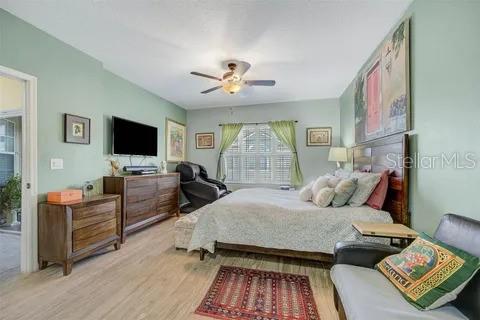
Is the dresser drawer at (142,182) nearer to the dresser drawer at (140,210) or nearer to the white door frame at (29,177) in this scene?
the dresser drawer at (140,210)

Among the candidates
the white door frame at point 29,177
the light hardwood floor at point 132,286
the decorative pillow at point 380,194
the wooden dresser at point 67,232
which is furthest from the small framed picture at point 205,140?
the decorative pillow at point 380,194

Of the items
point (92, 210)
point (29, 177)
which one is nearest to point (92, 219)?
point (92, 210)

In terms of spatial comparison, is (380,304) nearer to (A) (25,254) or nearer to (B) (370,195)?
(B) (370,195)

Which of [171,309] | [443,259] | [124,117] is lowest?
[171,309]

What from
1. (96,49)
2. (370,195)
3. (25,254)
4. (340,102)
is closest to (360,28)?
(370,195)

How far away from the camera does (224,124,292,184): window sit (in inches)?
213

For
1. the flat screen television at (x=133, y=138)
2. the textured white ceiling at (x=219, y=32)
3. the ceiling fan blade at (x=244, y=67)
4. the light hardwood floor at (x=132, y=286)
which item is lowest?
the light hardwood floor at (x=132, y=286)

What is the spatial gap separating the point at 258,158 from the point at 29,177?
13.8ft

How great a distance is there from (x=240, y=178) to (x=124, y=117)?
2970 millimetres

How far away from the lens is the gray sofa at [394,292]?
1.07 metres

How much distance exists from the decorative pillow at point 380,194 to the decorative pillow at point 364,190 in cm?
4

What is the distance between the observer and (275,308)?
70.5 inches

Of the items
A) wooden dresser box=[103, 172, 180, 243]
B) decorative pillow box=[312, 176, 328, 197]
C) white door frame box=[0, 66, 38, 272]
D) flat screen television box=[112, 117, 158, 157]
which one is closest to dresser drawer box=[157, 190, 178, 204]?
wooden dresser box=[103, 172, 180, 243]

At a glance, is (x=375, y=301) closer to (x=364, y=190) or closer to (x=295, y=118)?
(x=364, y=190)
